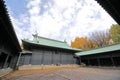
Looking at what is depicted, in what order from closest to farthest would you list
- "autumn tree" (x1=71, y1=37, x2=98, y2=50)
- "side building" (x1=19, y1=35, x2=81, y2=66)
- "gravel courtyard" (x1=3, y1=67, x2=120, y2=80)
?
"gravel courtyard" (x1=3, y1=67, x2=120, y2=80) < "side building" (x1=19, y1=35, x2=81, y2=66) < "autumn tree" (x1=71, y1=37, x2=98, y2=50)

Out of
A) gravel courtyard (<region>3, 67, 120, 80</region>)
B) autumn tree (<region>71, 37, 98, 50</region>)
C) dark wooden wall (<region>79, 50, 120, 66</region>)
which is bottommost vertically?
gravel courtyard (<region>3, 67, 120, 80</region>)

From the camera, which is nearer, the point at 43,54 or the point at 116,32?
the point at 43,54

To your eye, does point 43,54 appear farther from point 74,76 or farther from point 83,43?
point 83,43

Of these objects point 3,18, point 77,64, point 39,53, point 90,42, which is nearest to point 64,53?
point 77,64

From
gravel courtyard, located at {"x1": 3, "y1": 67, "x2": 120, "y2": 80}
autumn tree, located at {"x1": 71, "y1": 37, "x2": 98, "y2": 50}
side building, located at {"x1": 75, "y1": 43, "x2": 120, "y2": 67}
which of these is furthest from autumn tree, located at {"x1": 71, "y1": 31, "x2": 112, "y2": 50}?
gravel courtyard, located at {"x1": 3, "y1": 67, "x2": 120, "y2": 80}

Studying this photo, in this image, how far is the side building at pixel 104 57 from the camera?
16.6m

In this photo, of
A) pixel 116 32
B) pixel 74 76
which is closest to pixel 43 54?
pixel 74 76

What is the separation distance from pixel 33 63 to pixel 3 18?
549 inches

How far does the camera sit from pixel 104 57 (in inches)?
721

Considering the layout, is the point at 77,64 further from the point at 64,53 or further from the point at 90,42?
the point at 90,42

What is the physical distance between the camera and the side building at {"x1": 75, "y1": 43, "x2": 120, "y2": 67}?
54.6ft

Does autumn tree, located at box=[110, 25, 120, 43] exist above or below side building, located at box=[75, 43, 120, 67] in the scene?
above

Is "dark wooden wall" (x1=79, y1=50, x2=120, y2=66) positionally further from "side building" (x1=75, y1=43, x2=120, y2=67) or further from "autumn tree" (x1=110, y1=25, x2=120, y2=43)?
Result: "autumn tree" (x1=110, y1=25, x2=120, y2=43)

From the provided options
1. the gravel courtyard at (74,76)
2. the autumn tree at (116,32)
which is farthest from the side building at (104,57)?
the autumn tree at (116,32)
